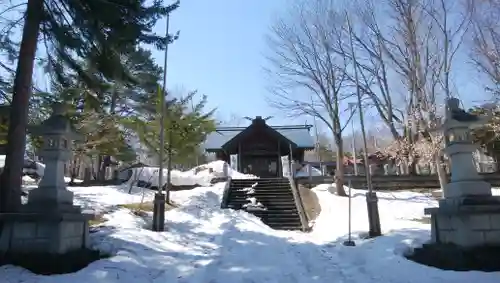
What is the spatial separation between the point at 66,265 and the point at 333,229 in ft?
29.5

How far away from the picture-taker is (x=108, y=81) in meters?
9.17

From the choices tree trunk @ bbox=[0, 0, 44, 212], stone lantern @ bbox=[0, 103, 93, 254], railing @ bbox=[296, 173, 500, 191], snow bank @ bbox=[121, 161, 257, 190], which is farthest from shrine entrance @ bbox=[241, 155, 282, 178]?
tree trunk @ bbox=[0, 0, 44, 212]

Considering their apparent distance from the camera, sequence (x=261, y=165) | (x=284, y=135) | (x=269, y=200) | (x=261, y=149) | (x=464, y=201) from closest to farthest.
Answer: (x=464, y=201) < (x=269, y=200) < (x=261, y=149) < (x=261, y=165) < (x=284, y=135)

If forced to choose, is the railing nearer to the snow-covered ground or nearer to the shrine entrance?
the shrine entrance

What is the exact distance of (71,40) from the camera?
8047 mm

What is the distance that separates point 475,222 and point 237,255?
4.93 metres

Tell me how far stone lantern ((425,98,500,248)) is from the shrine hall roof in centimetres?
2004

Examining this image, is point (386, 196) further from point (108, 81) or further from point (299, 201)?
point (108, 81)


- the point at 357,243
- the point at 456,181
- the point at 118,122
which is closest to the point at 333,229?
the point at 357,243

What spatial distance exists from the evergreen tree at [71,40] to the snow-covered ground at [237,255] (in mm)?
2334

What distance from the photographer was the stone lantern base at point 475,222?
6.78 meters

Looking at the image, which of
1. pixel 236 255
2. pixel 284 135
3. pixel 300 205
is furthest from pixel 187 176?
pixel 236 255

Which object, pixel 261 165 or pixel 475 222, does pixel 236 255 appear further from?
pixel 261 165

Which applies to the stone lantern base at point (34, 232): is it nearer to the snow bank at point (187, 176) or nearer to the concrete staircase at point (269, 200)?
the concrete staircase at point (269, 200)
